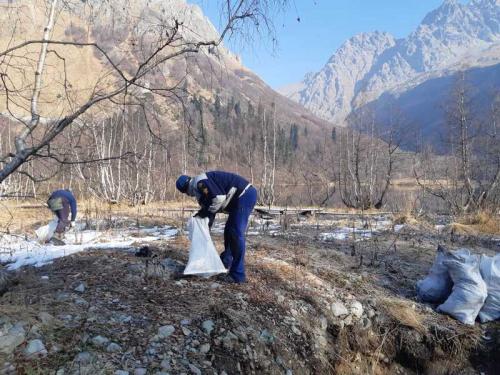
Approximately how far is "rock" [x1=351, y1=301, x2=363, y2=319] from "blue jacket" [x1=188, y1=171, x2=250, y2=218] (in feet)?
6.13

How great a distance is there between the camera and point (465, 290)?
504 cm

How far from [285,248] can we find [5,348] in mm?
4893

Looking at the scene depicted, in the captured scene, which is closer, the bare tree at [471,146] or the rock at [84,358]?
the rock at [84,358]

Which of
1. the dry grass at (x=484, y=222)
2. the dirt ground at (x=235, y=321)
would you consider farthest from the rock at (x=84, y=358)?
the dry grass at (x=484, y=222)

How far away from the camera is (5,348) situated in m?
2.88

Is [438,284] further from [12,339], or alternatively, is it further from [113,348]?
[12,339]

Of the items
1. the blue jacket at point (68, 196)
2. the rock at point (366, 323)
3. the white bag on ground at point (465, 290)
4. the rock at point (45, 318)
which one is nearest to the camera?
the rock at point (45, 318)

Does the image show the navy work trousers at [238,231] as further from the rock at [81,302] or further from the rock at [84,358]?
the rock at [84,358]

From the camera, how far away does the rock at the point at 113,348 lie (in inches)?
124

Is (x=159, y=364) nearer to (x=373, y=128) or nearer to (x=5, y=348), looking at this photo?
(x=5, y=348)

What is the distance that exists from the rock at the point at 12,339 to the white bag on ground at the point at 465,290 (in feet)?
15.1

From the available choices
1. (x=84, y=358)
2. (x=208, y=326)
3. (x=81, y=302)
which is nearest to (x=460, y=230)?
(x=208, y=326)

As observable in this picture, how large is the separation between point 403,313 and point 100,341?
347 centimetres

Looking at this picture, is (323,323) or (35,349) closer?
(35,349)
